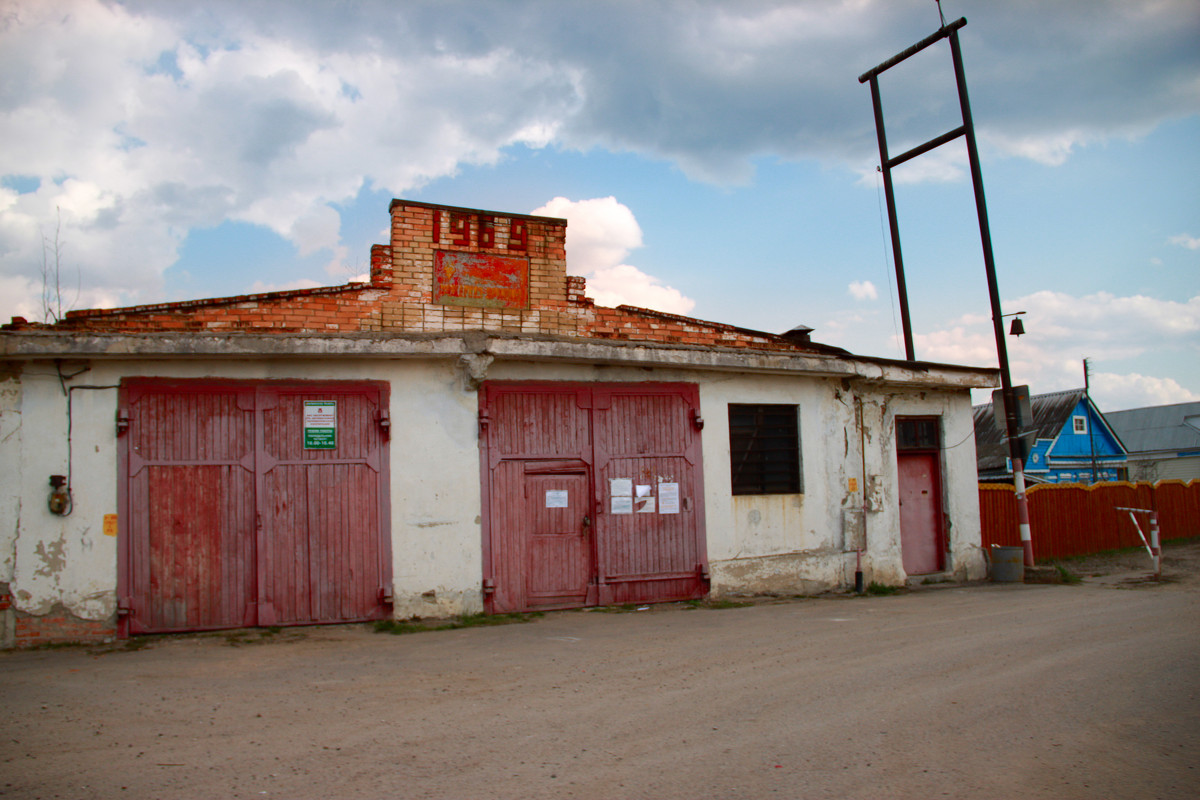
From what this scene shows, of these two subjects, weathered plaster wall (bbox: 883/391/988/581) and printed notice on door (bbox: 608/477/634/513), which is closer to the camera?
printed notice on door (bbox: 608/477/634/513)

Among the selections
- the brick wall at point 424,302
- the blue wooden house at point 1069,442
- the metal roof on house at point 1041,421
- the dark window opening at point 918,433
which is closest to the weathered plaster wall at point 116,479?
the brick wall at point 424,302

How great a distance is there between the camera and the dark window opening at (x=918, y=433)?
1252cm

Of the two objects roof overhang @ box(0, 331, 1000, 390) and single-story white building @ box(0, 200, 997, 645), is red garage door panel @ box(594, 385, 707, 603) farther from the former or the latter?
roof overhang @ box(0, 331, 1000, 390)

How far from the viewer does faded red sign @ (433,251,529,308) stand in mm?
10594

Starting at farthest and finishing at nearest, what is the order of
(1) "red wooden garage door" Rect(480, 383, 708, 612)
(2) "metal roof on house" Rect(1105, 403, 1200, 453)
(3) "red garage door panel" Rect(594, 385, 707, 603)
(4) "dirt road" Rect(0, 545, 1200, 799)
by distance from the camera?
(2) "metal roof on house" Rect(1105, 403, 1200, 453) < (3) "red garage door panel" Rect(594, 385, 707, 603) < (1) "red wooden garage door" Rect(480, 383, 708, 612) < (4) "dirt road" Rect(0, 545, 1200, 799)

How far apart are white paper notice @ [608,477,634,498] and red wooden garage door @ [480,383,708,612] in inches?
0.5

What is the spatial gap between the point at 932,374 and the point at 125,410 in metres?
10.8

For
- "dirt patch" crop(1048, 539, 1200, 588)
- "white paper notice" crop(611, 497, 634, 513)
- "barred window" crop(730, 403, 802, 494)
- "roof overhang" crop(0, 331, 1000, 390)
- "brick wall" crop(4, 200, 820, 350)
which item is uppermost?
"brick wall" crop(4, 200, 820, 350)

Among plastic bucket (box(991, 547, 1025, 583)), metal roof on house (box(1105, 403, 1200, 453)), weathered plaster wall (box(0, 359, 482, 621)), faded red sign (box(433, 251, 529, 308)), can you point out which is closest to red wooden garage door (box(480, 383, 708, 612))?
weathered plaster wall (box(0, 359, 482, 621))

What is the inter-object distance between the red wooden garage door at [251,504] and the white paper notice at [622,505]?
9.09 ft

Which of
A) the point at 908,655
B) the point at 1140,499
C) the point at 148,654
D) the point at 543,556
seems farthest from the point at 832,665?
the point at 1140,499

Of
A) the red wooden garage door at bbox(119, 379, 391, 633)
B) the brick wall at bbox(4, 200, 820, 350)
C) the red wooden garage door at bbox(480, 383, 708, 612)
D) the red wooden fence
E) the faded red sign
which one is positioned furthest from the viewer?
the red wooden fence

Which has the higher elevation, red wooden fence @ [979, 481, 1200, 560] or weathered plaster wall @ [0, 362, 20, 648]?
weathered plaster wall @ [0, 362, 20, 648]

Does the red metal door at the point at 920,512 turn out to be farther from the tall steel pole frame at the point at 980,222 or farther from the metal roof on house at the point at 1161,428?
the metal roof on house at the point at 1161,428
